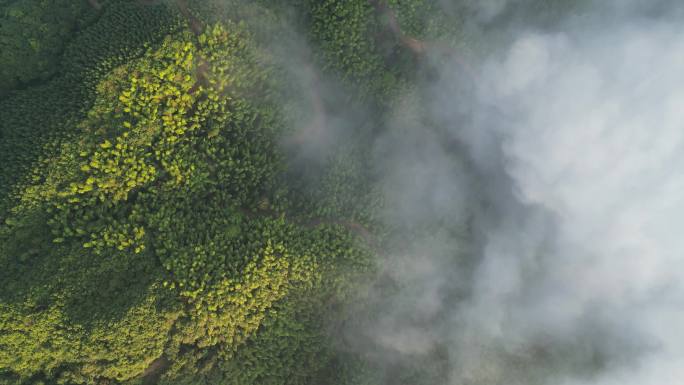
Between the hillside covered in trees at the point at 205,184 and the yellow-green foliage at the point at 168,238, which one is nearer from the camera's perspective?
the yellow-green foliage at the point at 168,238

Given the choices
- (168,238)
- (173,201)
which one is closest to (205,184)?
(173,201)

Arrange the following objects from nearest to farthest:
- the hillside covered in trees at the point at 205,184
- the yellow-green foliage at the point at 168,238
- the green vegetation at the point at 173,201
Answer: the yellow-green foliage at the point at 168,238 → the green vegetation at the point at 173,201 → the hillside covered in trees at the point at 205,184

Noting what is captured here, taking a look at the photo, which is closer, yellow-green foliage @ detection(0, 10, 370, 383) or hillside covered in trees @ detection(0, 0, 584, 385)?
yellow-green foliage @ detection(0, 10, 370, 383)

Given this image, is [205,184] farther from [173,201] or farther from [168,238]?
[168,238]

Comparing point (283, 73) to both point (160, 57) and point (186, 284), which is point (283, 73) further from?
point (186, 284)

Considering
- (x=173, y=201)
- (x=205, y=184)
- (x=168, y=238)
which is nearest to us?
(x=168, y=238)
